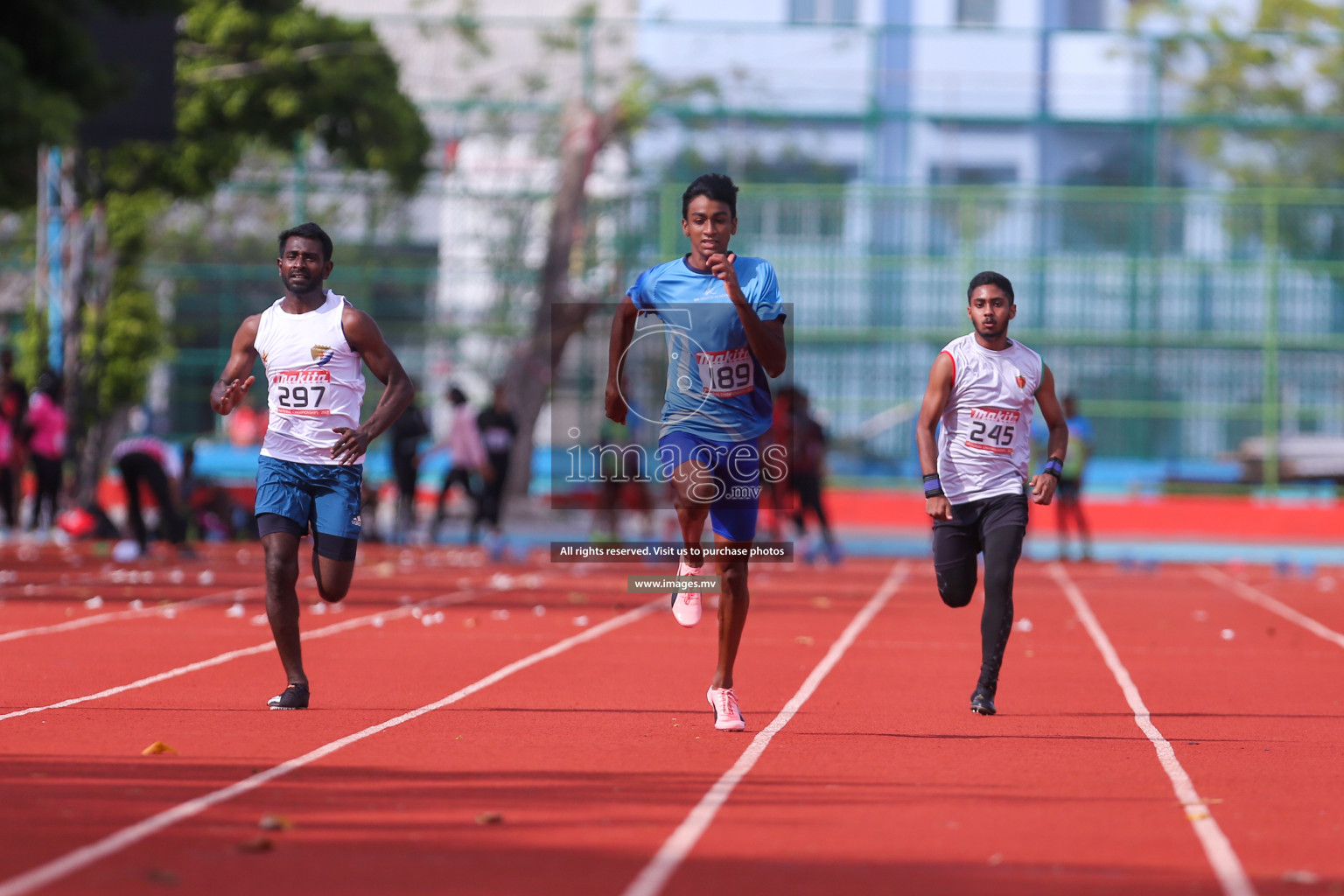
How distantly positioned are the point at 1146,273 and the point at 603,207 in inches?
315

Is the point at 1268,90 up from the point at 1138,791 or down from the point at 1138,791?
up

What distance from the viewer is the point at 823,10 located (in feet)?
175

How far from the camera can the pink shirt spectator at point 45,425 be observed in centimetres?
2103

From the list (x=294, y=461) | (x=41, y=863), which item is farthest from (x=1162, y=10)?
(x=41, y=863)

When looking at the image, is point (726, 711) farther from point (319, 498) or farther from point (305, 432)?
point (305, 432)

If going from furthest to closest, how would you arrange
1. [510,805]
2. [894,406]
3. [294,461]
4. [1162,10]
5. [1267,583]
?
[1162,10], [894,406], [1267,583], [294,461], [510,805]

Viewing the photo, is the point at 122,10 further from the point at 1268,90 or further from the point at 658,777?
the point at 1268,90

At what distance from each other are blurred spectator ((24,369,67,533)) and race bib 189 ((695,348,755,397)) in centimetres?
1483

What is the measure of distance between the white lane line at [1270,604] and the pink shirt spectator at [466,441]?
26.3ft

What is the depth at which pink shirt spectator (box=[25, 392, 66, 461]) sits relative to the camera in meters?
21.0

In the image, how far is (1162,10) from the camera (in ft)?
142

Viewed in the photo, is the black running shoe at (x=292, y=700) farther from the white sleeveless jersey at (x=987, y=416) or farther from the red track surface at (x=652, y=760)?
the white sleeveless jersey at (x=987, y=416)

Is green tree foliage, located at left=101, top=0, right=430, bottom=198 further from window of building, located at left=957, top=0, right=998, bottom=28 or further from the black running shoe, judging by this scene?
window of building, located at left=957, top=0, right=998, bottom=28

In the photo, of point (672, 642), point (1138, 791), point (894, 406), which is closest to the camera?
point (1138, 791)
